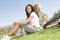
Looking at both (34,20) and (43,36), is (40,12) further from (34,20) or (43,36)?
(43,36)

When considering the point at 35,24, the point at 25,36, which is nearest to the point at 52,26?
the point at 35,24

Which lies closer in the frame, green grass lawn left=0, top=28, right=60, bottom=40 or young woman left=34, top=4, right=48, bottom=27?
green grass lawn left=0, top=28, right=60, bottom=40

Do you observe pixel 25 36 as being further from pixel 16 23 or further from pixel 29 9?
pixel 29 9

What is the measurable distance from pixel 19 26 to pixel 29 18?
73cm

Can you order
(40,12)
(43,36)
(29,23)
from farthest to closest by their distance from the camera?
(40,12)
(29,23)
(43,36)

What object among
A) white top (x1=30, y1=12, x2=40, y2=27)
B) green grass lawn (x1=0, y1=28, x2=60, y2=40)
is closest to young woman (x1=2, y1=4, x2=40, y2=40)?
white top (x1=30, y1=12, x2=40, y2=27)

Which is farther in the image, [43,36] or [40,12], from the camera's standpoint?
[40,12]

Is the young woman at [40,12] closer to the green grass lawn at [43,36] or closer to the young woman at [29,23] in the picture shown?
the young woman at [29,23]

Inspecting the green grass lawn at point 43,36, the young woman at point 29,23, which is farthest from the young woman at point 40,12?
the green grass lawn at point 43,36

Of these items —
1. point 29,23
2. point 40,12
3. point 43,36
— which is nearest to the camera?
point 43,36

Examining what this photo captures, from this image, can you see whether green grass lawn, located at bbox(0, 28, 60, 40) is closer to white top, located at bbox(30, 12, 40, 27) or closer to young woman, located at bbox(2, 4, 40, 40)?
young woman, located at bbox(2, 4, 40, 40)

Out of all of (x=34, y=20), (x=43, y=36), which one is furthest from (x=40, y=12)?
(x=43, y=36)

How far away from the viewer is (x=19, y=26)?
11.1 meters

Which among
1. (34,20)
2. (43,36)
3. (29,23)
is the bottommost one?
(43,36)
